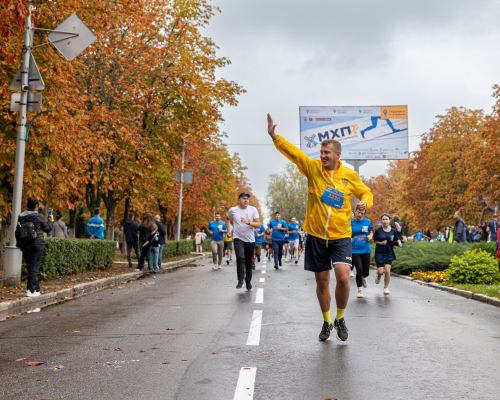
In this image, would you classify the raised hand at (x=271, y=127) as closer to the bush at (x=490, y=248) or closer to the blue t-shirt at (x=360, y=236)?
the blue t-shirt at (x=360, y=236)

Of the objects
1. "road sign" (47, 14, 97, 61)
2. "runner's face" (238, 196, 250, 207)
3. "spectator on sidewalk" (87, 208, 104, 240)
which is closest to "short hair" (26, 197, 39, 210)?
"road sign" (47, 14, 97, 61)

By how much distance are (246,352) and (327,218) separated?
1557 millimetres

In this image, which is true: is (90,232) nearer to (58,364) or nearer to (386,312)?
(386,312)

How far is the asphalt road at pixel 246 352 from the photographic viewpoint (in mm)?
4164

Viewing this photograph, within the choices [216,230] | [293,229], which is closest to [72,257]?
[216,230]

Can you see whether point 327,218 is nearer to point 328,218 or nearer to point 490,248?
point 328,218

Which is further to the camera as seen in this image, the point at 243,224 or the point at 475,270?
the point at 475,270

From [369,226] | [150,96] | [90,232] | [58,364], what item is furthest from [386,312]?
[150,96]

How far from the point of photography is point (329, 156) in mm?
5887

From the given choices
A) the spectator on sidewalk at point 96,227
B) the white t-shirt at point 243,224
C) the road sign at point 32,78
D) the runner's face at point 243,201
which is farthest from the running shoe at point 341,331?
the spectator on sidewalk at point 96,227

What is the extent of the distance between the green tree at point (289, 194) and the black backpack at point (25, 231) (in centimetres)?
7362

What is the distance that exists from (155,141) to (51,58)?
860 cm

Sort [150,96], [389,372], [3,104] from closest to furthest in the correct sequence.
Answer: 1. [389,372]
2. [3,104]
3. [150,96]

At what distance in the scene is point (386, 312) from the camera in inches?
333
